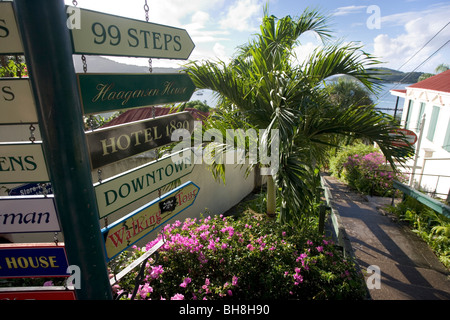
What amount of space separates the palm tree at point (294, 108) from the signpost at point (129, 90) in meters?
1.51

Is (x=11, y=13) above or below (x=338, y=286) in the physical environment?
above

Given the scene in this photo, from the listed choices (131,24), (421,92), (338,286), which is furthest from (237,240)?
(421,92)

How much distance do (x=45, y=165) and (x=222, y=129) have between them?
99.7 inches

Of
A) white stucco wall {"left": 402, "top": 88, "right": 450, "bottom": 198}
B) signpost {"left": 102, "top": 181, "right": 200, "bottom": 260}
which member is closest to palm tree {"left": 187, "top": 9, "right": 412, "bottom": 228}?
signpost {"left": 102, "top": 181, "right": 200, "bottom": 260}

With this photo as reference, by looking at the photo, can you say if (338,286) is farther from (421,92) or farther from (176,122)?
(421,92)

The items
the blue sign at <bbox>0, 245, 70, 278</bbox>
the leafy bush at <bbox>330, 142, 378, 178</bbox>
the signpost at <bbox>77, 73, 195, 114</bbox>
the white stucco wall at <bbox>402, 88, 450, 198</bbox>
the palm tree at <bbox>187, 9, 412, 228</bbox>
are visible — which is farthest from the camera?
the leafy bush at <bbox>330, 142, 378, 178</bbox>

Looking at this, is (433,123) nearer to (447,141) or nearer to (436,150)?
(436,150)

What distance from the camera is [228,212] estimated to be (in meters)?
7.31

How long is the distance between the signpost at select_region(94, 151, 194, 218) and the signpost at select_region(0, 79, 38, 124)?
536mm

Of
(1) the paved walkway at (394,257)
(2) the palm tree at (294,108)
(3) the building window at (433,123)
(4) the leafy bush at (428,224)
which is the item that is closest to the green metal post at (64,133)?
(2) the palm tree at (294,108)

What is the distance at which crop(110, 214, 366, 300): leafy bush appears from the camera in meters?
2.83

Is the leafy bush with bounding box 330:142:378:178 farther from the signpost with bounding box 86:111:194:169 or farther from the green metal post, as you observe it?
the green metal post

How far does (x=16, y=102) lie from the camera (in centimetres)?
138
